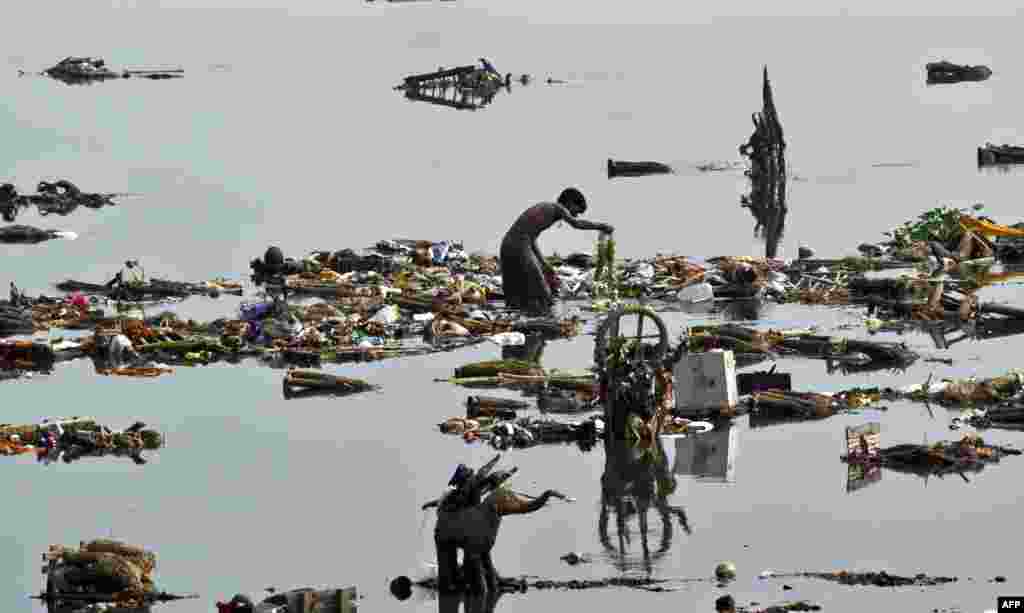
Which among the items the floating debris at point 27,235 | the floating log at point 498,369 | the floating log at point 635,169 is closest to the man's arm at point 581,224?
the floating log at point 498,369

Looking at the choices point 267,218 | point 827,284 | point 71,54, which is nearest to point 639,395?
point 827,284

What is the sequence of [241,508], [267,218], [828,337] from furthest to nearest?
[267,218] < [828,337] < [241,508]

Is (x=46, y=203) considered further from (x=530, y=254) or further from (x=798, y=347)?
(x=798, y=347)

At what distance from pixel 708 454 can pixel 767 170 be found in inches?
1335

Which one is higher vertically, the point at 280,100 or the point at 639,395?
the point at 280,100

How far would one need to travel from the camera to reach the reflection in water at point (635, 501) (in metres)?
34.9

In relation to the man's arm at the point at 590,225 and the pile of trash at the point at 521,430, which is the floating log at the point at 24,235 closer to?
the man's arm at the point at 590,225

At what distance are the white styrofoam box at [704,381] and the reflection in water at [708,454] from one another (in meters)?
0.41

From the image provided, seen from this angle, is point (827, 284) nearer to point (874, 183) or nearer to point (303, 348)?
point (303, 348)

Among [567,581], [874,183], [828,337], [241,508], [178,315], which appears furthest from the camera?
[874,183]

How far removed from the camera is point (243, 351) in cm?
4872

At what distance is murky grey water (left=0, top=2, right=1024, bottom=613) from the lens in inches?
1399

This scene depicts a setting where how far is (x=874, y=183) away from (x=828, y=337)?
30.8 m

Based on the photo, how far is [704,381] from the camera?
42.3m
